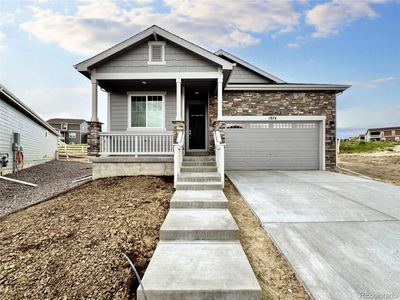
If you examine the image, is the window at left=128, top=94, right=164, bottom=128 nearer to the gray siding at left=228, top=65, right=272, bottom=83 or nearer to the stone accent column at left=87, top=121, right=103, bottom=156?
the stone accent column at left=87, top=121, right=103, bottom=156

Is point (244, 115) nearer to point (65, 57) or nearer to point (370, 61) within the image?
point (65, 57)

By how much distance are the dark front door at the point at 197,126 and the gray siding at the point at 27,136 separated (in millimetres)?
8787

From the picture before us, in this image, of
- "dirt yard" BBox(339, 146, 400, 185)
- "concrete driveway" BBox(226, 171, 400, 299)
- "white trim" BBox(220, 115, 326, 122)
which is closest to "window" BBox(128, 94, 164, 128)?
"white trim" BBox(220, 115, 326, 122)

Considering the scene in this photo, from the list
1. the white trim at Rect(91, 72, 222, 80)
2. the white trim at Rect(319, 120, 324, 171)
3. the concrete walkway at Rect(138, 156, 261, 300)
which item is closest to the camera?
the concrete walkway at Rect(138, 156, 261, 300)

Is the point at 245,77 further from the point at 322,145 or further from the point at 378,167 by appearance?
the point at 378,167

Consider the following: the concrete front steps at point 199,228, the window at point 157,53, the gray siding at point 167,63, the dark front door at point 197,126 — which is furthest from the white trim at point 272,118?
the concrete front steps at point 199,228

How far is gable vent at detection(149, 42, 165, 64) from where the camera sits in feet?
26.1

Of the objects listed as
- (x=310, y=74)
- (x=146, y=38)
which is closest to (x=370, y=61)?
(x=310, y=74)

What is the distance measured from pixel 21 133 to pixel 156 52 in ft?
34.3

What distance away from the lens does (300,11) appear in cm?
1099

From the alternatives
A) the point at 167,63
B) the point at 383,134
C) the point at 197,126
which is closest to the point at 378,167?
the point at 197,126

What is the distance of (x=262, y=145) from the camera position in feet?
33.7

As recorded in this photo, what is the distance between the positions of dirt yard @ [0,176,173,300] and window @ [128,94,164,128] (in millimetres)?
4266

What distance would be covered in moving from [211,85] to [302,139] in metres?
4.82
